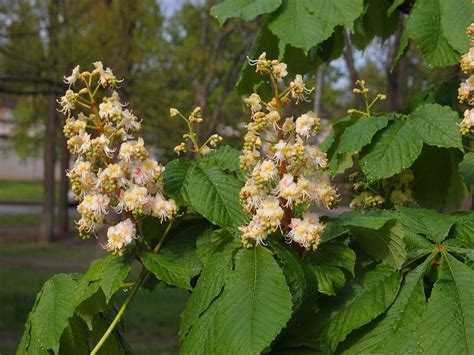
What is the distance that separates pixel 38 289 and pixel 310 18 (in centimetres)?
1287

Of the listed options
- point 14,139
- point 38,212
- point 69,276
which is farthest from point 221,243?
point 38,212

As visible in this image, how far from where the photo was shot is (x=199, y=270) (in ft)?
6.15

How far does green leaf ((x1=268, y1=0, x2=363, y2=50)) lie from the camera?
2277 millimetres

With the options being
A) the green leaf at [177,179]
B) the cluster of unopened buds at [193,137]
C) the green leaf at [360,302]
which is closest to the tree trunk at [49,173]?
the cluster of unopened buds at [193,137]

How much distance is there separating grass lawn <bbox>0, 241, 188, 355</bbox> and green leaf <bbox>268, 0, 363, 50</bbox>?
5036mm

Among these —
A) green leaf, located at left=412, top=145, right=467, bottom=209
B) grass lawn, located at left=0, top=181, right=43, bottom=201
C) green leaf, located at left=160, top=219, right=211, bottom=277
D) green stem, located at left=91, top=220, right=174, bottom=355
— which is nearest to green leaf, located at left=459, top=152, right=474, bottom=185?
green leaf, located at left=412, top=145, right=467, bottom=209

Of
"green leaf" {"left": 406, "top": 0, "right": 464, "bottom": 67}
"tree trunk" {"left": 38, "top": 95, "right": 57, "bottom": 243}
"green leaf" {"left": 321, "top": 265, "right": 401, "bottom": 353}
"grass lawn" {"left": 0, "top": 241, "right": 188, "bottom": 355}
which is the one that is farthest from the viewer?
"tree trunk" {"left": 38, "top": 95, "right": 57, "bottom": 243}

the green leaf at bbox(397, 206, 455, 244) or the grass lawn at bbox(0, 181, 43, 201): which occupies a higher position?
the green leaf at bbox(397, 206, 455, 244)

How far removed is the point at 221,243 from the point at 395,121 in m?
0.67

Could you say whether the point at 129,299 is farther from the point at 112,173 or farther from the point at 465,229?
the point at 465,229

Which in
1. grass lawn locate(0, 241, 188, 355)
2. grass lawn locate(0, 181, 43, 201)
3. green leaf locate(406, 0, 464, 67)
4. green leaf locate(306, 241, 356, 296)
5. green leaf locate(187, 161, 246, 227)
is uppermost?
green leaf locate(406, 0, 464, 67)

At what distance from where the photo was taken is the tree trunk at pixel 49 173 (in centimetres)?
1846

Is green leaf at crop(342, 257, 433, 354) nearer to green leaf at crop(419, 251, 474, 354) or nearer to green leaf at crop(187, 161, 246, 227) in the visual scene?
green leaf at crop(419, 251, 474, 354)

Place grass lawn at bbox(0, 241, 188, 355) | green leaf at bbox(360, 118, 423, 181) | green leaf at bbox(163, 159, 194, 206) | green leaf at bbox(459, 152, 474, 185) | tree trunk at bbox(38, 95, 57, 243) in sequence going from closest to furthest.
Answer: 1. green leaf at bbox(163, 159, 194, 206)
2. green leaf at bbox(360, 118, 423, 181)
3. green leaf at bbox(459, 152, 474, 185)
4. grass lawn at bbox(0, 241, 188, 355)
5. tree trunk at bbox(38, 95, 57, 243)
